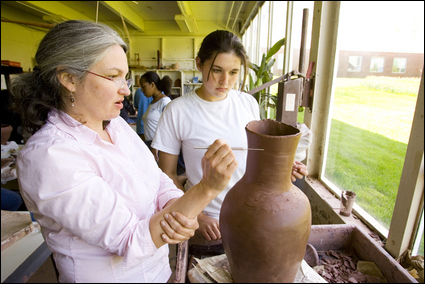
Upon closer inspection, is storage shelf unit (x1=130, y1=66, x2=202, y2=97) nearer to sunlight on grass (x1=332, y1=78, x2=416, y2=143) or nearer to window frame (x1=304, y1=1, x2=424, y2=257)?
window frame (x1=304, y1=1, x2=424, y2=257)

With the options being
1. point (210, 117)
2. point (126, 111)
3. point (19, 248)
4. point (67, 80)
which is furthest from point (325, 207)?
point (126, 111)

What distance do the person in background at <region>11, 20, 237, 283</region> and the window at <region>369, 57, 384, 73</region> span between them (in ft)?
5.07

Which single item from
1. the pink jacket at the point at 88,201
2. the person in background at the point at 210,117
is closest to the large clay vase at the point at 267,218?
the pink jacket at the point at 88,201

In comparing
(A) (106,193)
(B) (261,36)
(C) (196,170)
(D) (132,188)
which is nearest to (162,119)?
(C) (196,170)

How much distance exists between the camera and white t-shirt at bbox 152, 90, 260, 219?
1599 millimetres

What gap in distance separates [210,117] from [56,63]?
0.86 meters

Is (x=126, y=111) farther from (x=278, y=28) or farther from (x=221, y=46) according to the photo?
(x=221, y=46)

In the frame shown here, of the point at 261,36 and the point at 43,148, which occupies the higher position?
the point at 261,36

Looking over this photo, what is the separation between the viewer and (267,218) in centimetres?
90

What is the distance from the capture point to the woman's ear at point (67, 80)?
104 cm

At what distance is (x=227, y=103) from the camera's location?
5.49 ft

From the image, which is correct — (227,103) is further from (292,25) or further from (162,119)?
(292,25)

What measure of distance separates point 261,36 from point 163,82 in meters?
3.13

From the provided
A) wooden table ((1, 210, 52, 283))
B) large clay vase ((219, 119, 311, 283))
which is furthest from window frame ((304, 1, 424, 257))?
wooden table ((1, 210, 52, 283))
